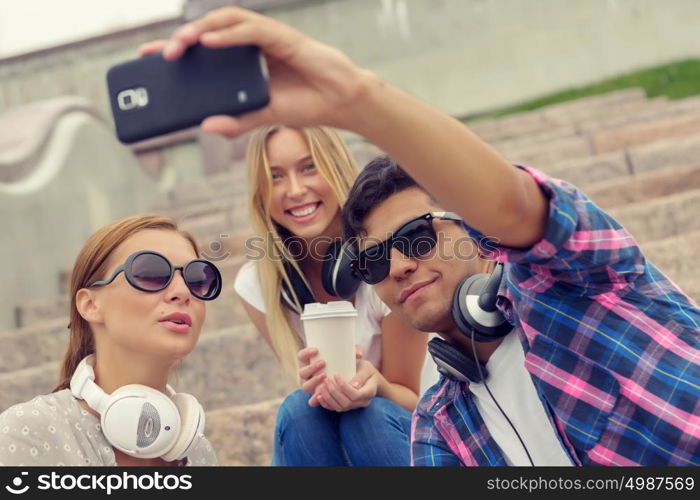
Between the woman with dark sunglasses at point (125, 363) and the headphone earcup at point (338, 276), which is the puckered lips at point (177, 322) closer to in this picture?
the woman with dark sunglasses at point (125, 363)

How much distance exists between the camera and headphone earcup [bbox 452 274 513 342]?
199 cm

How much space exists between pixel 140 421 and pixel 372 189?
2.65 feet

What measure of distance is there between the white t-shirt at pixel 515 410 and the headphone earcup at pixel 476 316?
0.06 meters

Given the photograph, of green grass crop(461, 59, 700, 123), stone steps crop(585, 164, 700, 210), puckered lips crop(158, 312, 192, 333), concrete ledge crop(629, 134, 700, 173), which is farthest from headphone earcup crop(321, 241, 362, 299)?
green grass crop(461, 59, 700, 123)

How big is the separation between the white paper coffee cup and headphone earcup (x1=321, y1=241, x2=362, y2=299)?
20 centimetres

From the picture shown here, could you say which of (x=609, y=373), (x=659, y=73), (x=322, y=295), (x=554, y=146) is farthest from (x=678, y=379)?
(x=659, y=73)

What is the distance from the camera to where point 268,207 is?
10.5ft

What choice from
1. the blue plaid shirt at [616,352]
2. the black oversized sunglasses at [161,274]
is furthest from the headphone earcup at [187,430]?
the blue plaid shirt at [616,352]

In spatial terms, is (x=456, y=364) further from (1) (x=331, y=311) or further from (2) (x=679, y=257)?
(2) (x=679, y=257)

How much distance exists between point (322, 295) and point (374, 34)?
737cm

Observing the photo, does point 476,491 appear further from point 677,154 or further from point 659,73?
point 659,73

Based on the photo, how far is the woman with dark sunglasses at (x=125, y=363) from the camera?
7.03 ft

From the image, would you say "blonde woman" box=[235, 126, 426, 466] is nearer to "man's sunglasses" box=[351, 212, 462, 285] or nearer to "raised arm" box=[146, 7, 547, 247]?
"man's sunglasses" box=[351, 212, 462, 285]

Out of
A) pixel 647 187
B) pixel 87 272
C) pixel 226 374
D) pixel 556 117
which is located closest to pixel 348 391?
pixel 87 272
